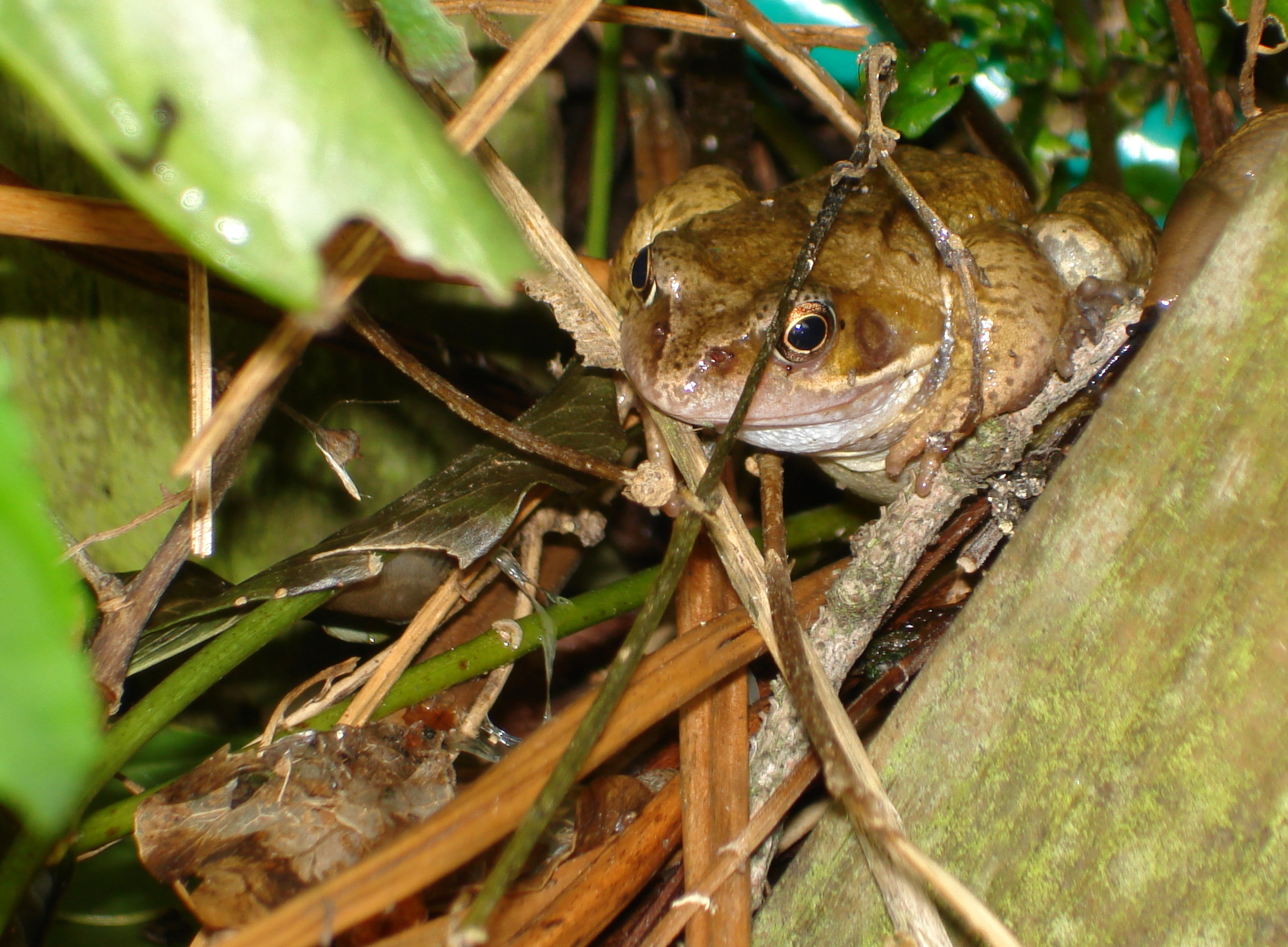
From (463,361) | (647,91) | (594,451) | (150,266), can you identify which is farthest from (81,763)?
(647,91)

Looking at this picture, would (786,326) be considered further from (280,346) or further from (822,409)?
(280,346)

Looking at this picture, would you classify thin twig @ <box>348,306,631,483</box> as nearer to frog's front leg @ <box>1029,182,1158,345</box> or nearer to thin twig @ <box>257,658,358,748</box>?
thin twig @ <box>257,658,358,748</box>

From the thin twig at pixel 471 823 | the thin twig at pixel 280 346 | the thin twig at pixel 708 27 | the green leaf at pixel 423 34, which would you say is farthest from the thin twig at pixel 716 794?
the thin twig at pixel 708 27

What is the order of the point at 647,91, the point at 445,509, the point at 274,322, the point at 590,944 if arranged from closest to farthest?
the point at 590,944 → the point at 445,509 → the point at 274,322 → the point at 647,91

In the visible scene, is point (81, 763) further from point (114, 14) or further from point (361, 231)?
point (361, 231)

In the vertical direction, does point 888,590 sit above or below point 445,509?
below

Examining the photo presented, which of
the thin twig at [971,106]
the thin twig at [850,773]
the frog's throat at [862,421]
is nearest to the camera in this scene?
the thin twig at [850,773]

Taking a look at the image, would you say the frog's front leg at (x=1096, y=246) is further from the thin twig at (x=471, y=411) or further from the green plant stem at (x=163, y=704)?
the green plant stem at (x=163, y=704)
